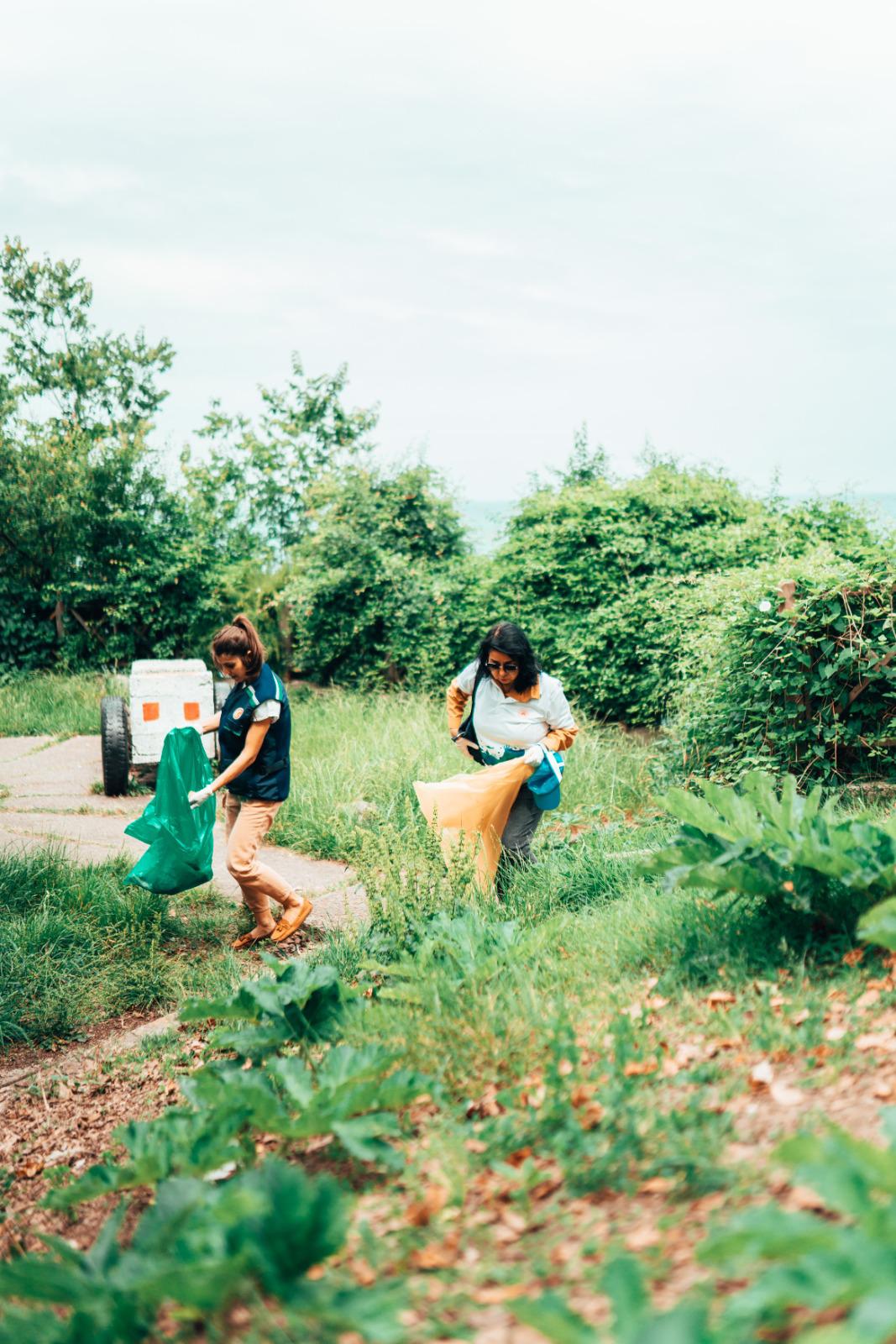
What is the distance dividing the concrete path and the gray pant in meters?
0.80

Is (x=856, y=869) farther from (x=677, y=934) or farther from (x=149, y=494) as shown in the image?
(x=149, y=494)

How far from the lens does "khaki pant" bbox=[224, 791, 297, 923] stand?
4.98 m

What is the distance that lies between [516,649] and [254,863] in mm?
1626

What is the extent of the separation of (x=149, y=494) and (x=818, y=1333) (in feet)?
45.2

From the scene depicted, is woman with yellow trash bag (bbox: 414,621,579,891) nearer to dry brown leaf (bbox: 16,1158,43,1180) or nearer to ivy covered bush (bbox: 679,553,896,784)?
ivy covered bush (bbox: 679,553,896,784)

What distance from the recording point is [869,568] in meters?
6.36

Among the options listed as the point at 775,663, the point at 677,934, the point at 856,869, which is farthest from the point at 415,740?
the point at 856,869

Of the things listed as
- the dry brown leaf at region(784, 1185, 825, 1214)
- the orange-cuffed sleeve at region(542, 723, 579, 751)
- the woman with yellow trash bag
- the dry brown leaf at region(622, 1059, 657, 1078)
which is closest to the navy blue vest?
the woman with yellow trash bag

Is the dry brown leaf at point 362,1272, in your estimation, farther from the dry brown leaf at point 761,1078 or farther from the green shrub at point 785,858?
the green shrub at point 785,858

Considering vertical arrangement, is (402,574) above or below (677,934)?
above

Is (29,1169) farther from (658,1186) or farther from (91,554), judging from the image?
(91,554)

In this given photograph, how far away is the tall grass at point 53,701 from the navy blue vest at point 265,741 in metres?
6.37

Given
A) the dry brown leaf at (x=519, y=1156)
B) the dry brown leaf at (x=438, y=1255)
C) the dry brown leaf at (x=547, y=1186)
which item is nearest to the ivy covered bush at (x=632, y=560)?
the dry brown leaf at (x=519, y=1156)

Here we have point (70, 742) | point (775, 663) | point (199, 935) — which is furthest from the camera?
point (70, 742)
